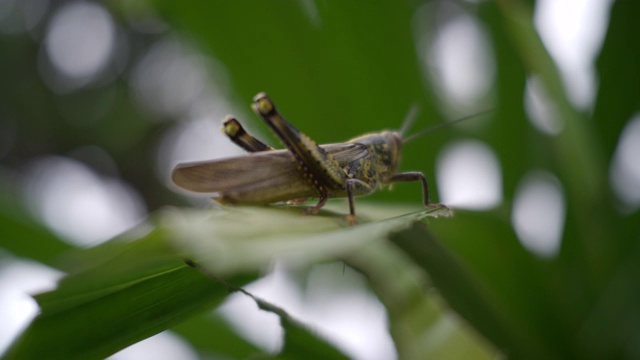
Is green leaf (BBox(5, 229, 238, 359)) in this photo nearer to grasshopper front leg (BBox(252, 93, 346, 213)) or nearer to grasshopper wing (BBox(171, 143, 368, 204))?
grasshopper wing (BBox(171, 143, 368, 204))

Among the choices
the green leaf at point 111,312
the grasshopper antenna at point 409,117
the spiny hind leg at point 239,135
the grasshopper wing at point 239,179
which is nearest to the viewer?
the green leaf at point 111,312

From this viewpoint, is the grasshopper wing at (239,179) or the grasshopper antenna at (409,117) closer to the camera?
the grasshopper wing at (239,179)

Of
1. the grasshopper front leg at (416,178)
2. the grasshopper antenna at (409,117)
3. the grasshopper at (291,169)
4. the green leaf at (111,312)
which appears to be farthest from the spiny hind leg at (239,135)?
the green leaf at (111,312)

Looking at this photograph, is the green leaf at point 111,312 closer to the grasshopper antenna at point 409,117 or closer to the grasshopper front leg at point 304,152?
the grasshopper front leg at point 304,152

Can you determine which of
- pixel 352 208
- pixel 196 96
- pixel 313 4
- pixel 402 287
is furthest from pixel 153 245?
pixel 196 96

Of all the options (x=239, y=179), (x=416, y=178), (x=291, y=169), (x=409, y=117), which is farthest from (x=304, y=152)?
(x=409, y=117)

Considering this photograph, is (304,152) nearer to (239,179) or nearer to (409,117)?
(239,179)

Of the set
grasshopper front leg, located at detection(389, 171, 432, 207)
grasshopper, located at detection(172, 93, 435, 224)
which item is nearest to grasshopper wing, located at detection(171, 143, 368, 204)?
grasshopper, located at detection(172, 93, 435, 224)
